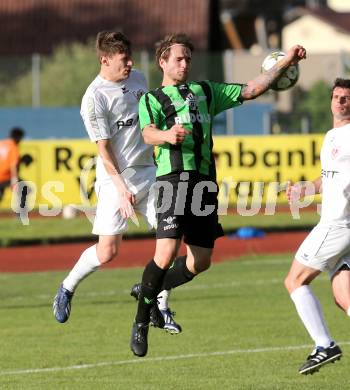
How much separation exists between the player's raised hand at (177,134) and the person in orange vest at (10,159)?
1668 cm

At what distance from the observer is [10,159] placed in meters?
26.0

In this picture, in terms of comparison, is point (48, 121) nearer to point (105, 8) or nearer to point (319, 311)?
point (105, 8)

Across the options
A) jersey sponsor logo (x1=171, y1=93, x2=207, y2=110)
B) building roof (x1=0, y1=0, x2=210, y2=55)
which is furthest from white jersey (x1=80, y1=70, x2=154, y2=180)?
building roof (x1=0, y1=0, x2=210, y2=55)

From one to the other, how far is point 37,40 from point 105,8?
9.01 feet

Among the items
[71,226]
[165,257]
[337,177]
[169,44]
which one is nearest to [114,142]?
[169,44]

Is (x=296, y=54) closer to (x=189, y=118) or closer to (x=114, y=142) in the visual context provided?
(x=189, y=118)

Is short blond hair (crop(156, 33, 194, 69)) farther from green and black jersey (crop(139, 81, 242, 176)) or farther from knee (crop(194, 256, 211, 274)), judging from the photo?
knee (crop(194, 256, 211, 274))

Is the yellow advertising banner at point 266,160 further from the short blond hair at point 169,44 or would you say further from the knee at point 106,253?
the short blond hair at point 169,44

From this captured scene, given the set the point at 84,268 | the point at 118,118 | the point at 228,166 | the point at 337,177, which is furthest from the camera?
the point at 228,166

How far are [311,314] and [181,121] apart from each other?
1759 mm

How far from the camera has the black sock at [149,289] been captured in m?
9.90

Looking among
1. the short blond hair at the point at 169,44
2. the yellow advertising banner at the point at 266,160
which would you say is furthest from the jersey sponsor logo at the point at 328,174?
the yellow advertising banner at the point at 266,160

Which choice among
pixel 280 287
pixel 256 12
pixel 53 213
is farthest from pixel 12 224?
pixel 256 12

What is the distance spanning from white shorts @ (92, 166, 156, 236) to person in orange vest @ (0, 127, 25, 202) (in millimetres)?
15075
